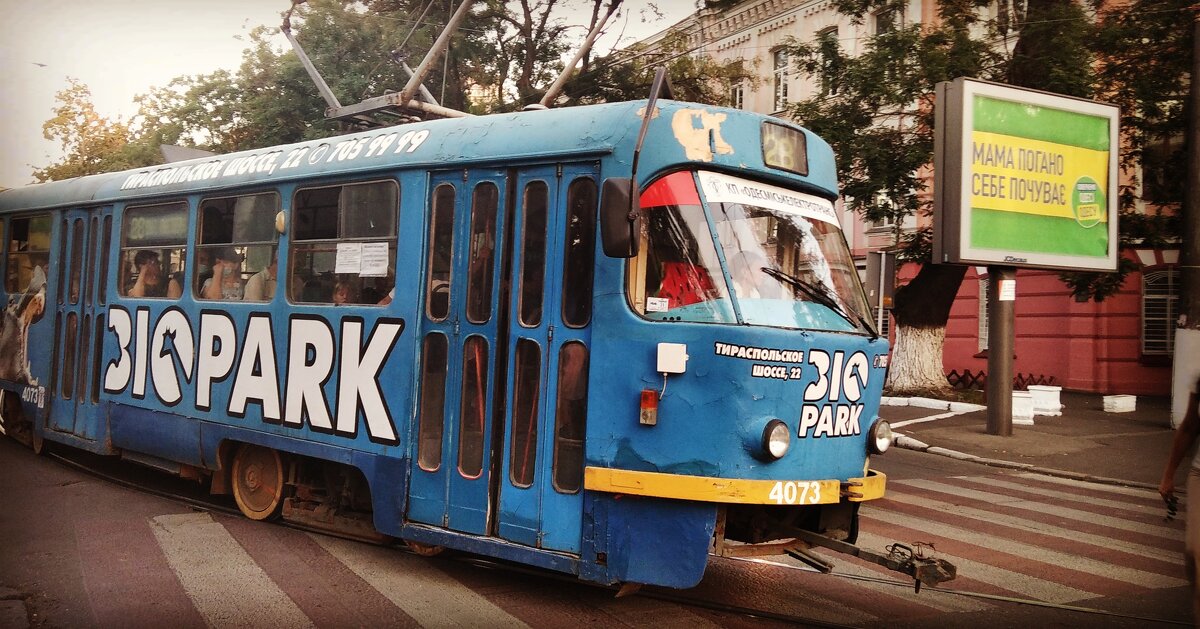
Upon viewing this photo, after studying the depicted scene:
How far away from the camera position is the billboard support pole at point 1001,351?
15688mm

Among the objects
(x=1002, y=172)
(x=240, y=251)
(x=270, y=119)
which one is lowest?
(x=240, y=251)

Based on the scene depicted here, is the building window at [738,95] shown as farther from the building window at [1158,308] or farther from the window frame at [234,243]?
the window frame at [234,243]

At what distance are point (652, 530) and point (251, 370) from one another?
156 inches

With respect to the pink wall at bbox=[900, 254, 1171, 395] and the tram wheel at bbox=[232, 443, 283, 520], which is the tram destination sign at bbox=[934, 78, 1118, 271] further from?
the tram wheel at bbox=[232, 443, 283, 520]

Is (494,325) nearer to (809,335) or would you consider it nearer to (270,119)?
(809,335)

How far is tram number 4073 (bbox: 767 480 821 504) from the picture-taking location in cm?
534

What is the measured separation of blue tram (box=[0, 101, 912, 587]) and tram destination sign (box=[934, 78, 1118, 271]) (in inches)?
373

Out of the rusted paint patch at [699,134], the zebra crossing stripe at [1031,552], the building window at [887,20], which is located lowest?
the zebra crossing stripe at [1031,552]

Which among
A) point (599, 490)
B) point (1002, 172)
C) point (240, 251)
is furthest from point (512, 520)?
point (1002, 172)

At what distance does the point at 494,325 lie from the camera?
238 inches

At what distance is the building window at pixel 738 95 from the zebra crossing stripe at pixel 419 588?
20.7m

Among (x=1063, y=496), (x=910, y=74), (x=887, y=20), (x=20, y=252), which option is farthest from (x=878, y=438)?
(x=887, y=20)

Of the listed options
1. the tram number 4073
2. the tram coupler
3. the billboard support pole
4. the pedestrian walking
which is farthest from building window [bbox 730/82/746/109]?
the pedestrian walking

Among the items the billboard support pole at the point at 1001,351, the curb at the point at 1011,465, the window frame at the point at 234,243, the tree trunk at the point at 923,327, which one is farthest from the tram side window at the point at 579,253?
the tree trunk at the point at 923,327
